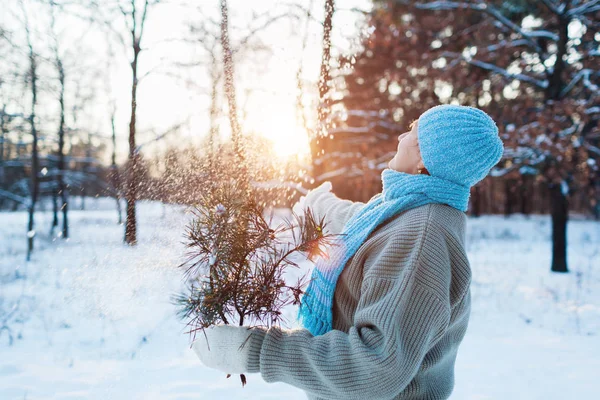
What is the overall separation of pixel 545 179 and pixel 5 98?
9613 millimetres

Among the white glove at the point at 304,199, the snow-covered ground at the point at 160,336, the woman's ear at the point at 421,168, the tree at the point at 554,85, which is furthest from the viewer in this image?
the tree at the point at 554,85

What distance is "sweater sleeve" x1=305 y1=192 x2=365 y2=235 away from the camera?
181 cm

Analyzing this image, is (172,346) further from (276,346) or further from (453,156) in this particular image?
(453,156)

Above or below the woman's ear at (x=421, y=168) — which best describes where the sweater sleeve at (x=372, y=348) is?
below

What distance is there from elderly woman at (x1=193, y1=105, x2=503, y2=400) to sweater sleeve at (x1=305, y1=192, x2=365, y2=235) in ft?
1.06

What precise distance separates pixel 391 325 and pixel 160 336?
392cm

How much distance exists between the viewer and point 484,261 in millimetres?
9562

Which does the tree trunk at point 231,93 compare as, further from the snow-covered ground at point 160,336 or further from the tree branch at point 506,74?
the tree branch at point 506,74

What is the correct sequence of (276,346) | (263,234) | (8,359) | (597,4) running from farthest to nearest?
(597,4) → (8,359) → (263,234) → (276,346)

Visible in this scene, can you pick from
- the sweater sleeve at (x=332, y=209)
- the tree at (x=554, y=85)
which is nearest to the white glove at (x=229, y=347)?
the sweater sleeve at (x=332, y=209)

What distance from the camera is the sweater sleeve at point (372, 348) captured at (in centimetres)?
110

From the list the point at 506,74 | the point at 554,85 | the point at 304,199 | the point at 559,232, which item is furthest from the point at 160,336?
the point at 554,85

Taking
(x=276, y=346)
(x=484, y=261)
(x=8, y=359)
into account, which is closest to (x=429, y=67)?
(x=484, y=261)

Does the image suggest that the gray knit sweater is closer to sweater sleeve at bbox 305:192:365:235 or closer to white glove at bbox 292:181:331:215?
sweater sleeve at bbox 305:192:365:235
